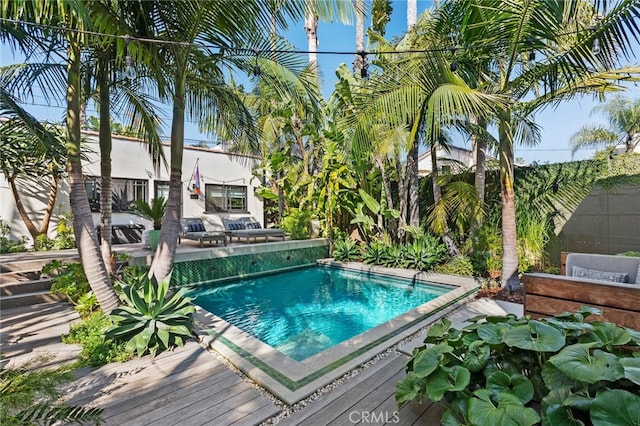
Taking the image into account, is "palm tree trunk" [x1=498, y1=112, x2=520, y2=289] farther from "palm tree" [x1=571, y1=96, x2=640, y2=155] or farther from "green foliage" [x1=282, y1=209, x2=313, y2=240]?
"palm tree" [x1=571, y1=96, x2=640, y2=155]

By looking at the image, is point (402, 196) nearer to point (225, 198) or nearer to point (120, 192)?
point (225, 198)

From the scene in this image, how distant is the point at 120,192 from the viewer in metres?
11.6

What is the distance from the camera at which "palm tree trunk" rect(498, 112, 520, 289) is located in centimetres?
546

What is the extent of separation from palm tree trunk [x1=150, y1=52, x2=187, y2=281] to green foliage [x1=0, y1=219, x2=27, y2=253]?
25.8 feet

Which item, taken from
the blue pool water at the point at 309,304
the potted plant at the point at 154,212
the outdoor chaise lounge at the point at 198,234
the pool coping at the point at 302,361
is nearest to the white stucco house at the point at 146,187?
the potted plant at the point at 154,212

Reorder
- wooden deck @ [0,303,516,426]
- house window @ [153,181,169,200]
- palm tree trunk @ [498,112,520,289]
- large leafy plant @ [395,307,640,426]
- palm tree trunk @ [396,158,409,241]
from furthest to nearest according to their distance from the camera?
house window @ [153,181,169,200] → palm tree trunk @ [396,158,409,241] → palm tree trunk @ [498,112,520,289] → wooden deck @ [0,303,516,426] → large leafy plant @ [395,307,640,426]

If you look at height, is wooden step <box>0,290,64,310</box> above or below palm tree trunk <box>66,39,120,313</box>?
below

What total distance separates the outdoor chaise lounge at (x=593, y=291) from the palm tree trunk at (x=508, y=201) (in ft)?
4.37

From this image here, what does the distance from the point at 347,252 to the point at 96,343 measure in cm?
758

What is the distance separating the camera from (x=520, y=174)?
8.06 metres

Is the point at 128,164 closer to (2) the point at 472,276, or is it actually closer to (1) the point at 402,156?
(1) the point at 402,156

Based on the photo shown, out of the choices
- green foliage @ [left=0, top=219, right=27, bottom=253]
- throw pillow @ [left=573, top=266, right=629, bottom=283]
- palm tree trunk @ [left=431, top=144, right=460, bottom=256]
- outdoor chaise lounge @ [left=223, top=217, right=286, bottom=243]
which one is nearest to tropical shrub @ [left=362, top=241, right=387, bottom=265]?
palm tree trunk @ [left=431, top=144, right=460, bottom=256]

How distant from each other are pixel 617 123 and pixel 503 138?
46.7 ft

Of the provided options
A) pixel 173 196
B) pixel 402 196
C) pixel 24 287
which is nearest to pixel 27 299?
pixel 24 287
